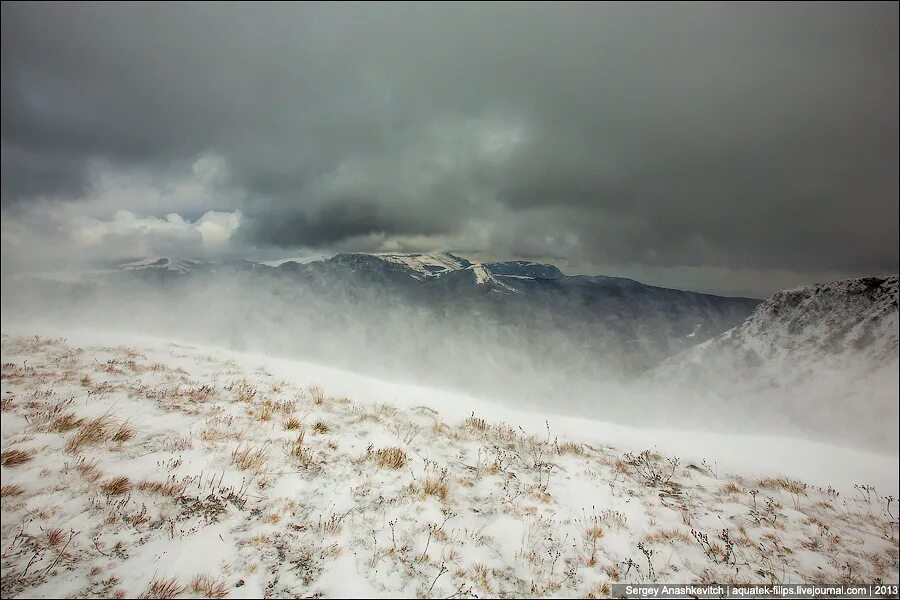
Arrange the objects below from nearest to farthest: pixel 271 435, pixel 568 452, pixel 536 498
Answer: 1. pixel 536 498
2. pixel 271 435
3. pixel 568 452

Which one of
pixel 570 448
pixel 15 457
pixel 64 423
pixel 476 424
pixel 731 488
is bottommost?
pixel 731 488

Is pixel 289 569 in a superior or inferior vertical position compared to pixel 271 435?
inferior

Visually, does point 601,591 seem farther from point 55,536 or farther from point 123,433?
point 123,433

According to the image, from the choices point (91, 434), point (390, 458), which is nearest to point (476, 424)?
point (390, 458)

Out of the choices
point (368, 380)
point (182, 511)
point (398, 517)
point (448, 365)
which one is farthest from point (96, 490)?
point (448, 365)

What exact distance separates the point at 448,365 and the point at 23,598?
7605 inches

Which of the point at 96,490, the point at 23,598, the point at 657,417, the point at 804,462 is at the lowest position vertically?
the point at 657,417

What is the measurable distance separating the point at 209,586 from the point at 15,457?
450 cm

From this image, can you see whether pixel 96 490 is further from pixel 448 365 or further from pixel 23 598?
pixel 448 365

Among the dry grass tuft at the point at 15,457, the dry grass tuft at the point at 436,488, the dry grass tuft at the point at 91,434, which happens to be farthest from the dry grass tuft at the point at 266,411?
the dry grass tuft at the point at 436,488

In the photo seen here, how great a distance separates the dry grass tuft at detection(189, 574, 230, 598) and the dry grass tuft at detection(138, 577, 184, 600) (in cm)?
12

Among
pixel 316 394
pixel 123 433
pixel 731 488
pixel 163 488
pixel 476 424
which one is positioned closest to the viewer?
pixel 163 488

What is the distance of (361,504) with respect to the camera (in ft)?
17.0

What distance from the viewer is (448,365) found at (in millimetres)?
192875
